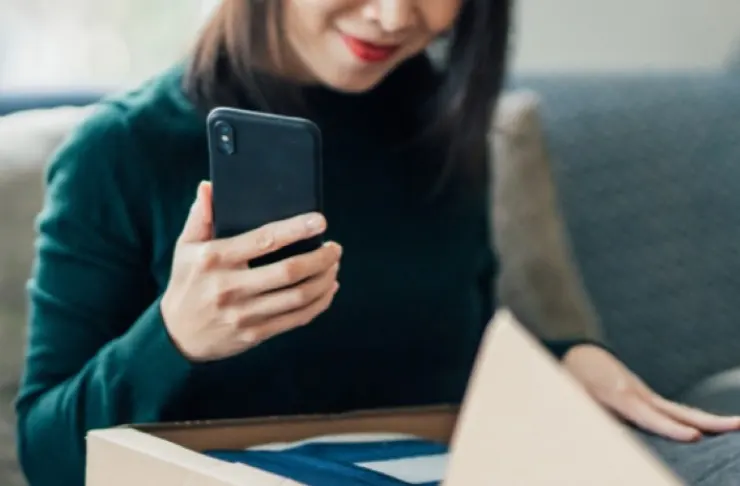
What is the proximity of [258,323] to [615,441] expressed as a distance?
1.06 ft

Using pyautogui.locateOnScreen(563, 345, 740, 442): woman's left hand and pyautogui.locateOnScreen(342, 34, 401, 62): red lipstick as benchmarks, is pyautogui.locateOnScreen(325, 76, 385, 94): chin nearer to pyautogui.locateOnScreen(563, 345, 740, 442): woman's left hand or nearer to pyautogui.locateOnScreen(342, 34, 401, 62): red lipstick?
pyautogui.locateOnScreen(342, 34, 401, 62): red lipstick

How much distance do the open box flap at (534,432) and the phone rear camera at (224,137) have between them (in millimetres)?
311

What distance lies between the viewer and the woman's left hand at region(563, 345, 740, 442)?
736mm

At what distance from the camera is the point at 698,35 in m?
1.38

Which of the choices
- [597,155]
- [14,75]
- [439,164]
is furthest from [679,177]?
[14,75]

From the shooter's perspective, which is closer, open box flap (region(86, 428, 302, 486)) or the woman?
open box flap (region(86, 428, 302, 486))

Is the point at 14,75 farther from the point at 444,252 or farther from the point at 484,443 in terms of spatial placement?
the point at 484,443

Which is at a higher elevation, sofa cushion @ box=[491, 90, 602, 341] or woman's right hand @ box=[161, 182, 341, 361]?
woman's right hand @ box=[161, 182, 341, 361]

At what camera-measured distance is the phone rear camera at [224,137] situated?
621 millimetres

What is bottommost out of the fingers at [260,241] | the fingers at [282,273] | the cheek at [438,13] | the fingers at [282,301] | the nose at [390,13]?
the fingers at [282,301]

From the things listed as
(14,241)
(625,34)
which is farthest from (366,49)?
(625,34)

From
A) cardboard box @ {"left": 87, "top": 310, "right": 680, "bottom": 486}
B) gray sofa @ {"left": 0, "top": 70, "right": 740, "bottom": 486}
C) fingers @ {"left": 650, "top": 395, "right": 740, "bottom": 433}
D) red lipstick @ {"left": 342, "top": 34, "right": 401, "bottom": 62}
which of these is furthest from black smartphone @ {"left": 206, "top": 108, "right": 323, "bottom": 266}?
gray sofa @ {"left": 0, "top": 70, "right": 740, "bottom": 486}

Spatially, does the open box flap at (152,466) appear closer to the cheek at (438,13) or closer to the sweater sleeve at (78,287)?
the sweater sleeve at (78,287)

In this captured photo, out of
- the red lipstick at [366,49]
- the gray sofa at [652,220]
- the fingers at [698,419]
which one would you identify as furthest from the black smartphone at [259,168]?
the gray sofa at [652,220]
